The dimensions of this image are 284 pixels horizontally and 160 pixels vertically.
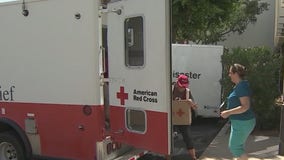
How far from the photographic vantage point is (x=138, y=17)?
19.1ft

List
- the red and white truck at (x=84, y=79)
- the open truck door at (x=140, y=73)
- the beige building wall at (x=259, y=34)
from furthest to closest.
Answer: the beige building wall at (x=259, y=34) < the red and white truck at (x=84, y=79) < the open truck door at (x=140, y=73)

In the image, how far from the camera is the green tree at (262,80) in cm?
1084

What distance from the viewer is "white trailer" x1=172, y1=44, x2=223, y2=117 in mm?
12336

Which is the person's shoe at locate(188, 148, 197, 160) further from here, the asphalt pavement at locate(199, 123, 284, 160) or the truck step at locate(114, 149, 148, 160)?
the truck step at locate(114, 149, 148, 160)

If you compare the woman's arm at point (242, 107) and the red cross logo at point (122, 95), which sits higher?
the red cross logo at point (122, 95)

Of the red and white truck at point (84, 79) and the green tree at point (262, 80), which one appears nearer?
the red and white truck at point (84, 79)

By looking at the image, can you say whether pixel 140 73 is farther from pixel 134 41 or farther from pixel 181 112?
pixel 181 112

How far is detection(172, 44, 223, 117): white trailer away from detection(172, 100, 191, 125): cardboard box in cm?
465

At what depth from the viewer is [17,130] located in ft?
23.4

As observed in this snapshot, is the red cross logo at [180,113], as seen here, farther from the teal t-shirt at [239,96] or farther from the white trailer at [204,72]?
the white trailer at [204,72]

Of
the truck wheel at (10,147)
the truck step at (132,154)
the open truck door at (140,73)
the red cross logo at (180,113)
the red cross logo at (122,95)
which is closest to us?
the open truck door at (140,73)

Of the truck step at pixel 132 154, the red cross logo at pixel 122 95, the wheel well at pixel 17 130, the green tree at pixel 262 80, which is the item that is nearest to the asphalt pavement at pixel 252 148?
the green tree at pixel 262 80

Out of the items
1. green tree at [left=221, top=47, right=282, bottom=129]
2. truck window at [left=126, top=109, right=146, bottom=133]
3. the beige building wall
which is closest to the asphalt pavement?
green tree at [left=221, top=47, right=282, bottom=129]

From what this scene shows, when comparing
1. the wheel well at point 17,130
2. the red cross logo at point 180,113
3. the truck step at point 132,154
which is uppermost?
the red cross logo at point 180,113
